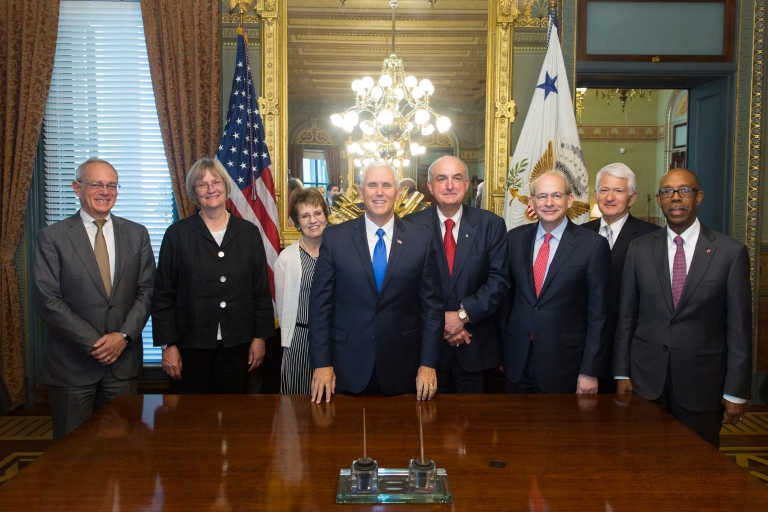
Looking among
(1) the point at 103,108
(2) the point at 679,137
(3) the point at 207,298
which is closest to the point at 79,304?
(3) the point at 207,298

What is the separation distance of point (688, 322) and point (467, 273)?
38.5 inches

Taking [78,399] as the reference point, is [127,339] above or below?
above

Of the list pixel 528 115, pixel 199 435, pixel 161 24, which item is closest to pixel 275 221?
pixel 161 24

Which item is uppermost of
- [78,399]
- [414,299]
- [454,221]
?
[454,221]

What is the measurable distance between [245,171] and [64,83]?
1.74 m

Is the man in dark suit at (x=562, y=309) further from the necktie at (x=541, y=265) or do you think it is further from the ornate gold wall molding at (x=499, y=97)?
the ornate gold wall molding at (x=499, y=97)

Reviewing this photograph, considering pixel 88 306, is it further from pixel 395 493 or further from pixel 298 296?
pixel 395 493

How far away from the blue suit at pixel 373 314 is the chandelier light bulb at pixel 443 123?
2.22 meters

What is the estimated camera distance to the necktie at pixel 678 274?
2512mm

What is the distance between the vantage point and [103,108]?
4668mm

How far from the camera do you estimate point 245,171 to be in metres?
4.22

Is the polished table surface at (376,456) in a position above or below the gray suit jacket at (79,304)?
below

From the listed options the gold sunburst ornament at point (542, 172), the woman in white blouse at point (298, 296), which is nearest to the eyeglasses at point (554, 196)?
the woman in white blouse at point (298, 296)

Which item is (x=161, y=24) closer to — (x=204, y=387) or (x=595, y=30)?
(x=204, y=387)
